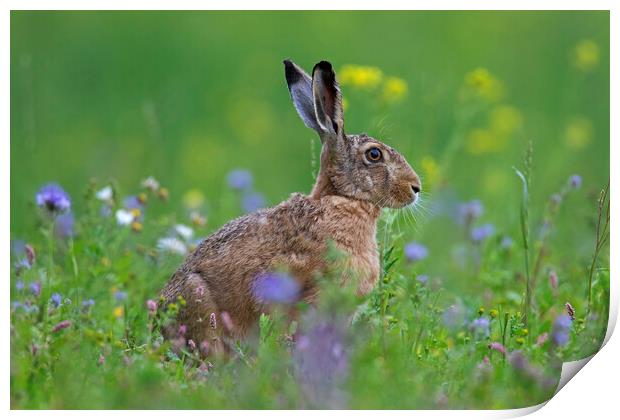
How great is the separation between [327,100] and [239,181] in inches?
76.2

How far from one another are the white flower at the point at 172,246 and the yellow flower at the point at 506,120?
246 cm

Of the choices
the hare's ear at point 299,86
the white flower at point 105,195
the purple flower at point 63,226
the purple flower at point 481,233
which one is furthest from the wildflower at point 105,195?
the purple flower at point 481,233

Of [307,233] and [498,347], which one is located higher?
[307,233]

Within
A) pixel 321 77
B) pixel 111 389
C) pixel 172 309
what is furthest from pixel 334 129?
pixel 111 389

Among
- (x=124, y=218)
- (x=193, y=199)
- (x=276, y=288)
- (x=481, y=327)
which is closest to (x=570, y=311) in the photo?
(x=481, y=327)

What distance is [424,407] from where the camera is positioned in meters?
4.45

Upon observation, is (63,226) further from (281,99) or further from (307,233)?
(281,99)

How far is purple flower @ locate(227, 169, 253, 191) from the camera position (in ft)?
22.7

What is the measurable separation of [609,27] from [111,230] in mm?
2390

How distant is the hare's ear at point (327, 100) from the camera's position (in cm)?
494

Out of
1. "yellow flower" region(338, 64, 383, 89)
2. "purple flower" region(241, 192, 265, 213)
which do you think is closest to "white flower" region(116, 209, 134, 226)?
"purple flower" region(241, 192, 265, 213)

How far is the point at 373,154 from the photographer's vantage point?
5.16m

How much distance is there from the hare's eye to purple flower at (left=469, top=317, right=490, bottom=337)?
746 millimetres

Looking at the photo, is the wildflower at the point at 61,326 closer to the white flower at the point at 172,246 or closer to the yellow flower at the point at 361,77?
the white flower at the point at 172,246
